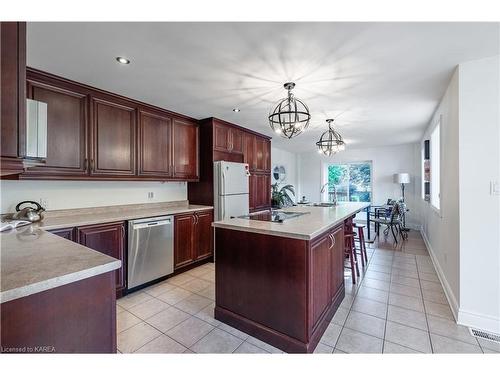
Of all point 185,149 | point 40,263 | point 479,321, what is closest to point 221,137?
point 185,149

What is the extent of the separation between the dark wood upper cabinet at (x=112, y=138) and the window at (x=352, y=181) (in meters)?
6.10

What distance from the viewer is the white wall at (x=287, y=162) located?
7.14 metres

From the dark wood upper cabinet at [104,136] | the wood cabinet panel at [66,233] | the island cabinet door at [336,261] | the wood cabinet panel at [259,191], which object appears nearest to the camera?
the wood cabinet panel at [66,233]

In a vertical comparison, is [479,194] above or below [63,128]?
below

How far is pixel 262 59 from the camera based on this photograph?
2.07 m

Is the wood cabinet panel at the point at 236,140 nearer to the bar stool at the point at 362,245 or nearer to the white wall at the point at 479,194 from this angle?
the bar stool at the point at 362,245

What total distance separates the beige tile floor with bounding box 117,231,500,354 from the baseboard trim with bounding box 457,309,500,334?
74mm

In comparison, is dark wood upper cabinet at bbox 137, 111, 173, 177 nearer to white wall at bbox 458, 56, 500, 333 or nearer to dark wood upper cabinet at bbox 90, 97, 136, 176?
dark wood upper cabinet at bbox 90, 97, 136, 176

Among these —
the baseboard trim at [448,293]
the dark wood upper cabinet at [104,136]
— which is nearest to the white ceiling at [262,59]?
the dark wood upper cabinet at [104,136]

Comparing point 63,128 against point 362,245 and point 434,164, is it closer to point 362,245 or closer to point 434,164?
point 362,245

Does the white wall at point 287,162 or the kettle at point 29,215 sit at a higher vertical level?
the white wall at point 287,162

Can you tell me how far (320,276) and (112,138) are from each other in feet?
9.18

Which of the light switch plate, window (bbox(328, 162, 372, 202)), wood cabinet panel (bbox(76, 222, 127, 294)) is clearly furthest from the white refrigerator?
window (bbox(328, 162, 372, 202))
